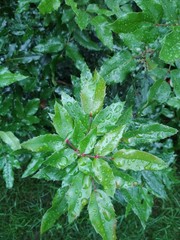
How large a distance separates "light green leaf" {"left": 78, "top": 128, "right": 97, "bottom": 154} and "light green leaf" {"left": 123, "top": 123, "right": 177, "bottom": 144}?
28 centimetres

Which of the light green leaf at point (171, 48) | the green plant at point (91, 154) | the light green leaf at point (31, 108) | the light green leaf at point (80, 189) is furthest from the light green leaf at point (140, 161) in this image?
the light green leaf at point (31, 108)

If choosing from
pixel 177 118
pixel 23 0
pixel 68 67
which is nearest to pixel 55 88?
pixel 68 67

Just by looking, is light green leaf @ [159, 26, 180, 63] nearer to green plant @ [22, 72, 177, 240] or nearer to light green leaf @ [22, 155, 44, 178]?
green plant @ [22, 72, 177, 240]

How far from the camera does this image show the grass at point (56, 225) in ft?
8.25

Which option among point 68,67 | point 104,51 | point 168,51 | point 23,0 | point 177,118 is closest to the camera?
point 168,51

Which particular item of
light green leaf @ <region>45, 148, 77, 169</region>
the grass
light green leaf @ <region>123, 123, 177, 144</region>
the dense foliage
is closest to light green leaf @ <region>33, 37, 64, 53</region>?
the dense foliage

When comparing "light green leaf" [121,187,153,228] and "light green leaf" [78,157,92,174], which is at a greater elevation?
"light green leaf" [78,157,92,174]

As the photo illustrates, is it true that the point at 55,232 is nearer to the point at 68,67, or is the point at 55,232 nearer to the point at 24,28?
the point at 68,67

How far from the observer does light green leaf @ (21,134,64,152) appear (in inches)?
50.7

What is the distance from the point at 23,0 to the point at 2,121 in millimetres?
525

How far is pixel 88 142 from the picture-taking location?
3.97 feet

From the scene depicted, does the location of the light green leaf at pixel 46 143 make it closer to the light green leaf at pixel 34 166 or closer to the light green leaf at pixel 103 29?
the light green leaf at pixel 34 166

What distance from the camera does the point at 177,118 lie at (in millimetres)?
2445

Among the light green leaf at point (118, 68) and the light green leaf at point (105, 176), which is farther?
the light green leaf at point (118, 68)
